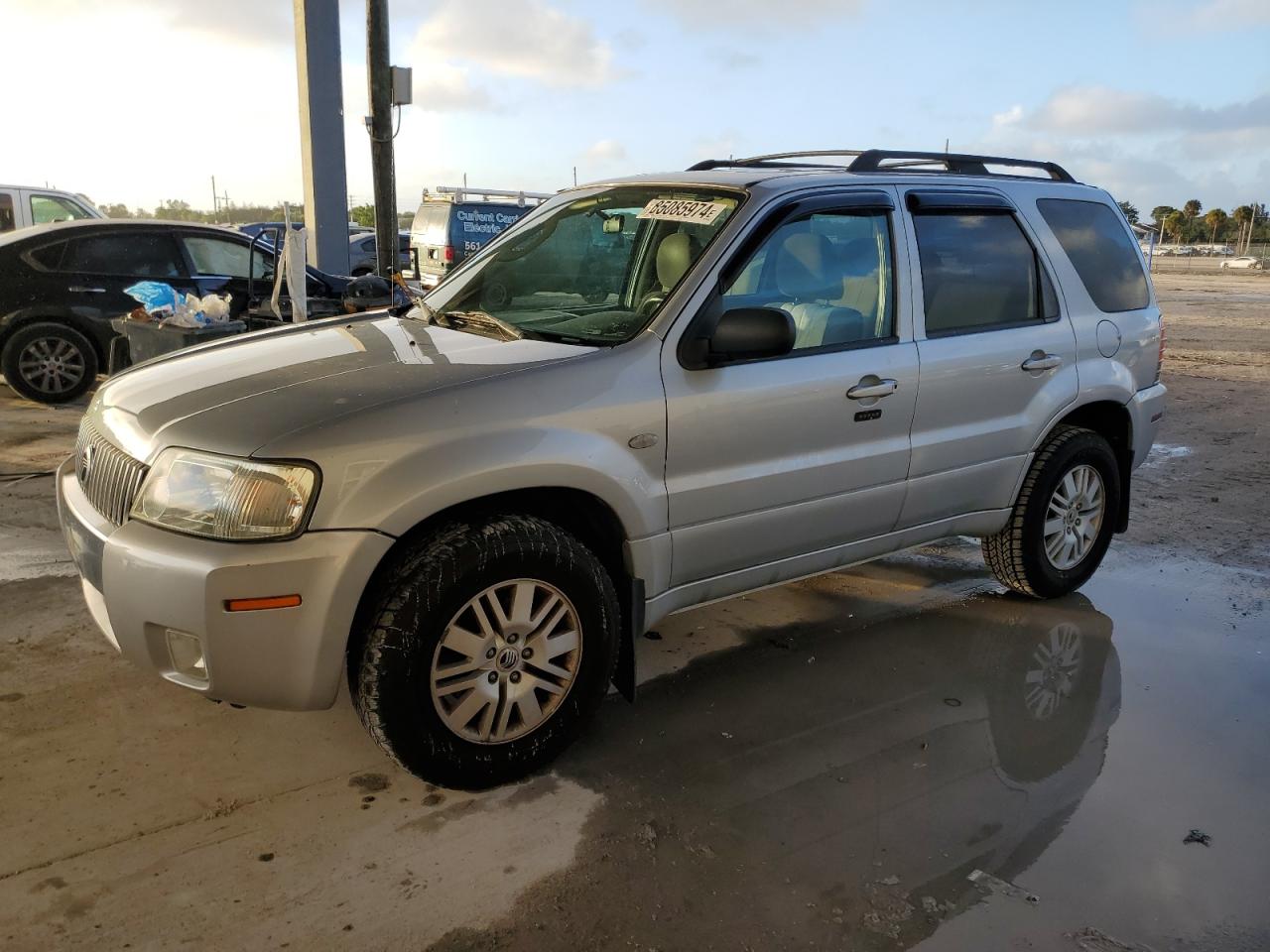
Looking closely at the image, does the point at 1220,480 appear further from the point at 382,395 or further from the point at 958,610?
the point at 382,395

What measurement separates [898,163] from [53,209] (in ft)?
42.9

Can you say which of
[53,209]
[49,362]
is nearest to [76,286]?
[49,362]

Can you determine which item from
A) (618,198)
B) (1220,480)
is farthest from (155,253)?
(1220,480)

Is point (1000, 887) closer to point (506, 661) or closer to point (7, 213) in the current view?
point (506, 661)

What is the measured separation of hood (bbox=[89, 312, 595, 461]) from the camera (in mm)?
2768

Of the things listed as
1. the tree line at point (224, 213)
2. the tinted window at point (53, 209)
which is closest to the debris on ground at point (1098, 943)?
the tinted window at point (53, 209)

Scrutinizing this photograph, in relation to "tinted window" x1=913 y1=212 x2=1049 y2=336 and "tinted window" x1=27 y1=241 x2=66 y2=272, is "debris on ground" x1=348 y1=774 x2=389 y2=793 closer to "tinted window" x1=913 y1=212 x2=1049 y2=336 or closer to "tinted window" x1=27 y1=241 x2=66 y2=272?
"tinted window" x1=913 y1=212 x2=1049 y2=336

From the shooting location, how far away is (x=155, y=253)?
28.5 ft

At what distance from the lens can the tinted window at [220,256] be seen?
888 cm

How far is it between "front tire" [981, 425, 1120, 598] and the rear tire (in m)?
7.32

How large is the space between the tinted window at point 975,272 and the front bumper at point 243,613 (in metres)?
2.40

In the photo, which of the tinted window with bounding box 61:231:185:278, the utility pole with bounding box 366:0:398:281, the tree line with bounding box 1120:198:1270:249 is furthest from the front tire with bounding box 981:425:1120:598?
the tree line with bounding box 1120:198:1270:249

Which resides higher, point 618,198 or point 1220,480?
point 618,198

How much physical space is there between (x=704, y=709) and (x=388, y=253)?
7.38 metres
